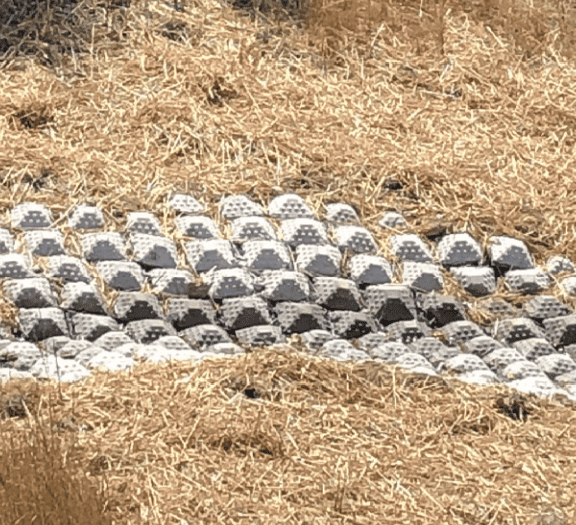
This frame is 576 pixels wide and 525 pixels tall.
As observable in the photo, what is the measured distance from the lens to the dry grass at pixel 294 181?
11.6 feet

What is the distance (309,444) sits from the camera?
3.88m

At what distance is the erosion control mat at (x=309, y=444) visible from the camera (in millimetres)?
3471

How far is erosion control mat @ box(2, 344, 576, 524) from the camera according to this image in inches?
137

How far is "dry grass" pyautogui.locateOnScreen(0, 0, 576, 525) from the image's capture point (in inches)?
139

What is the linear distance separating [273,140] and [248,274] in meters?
1.26

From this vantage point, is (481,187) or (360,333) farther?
(481,187)

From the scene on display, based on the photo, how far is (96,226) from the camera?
5.35m

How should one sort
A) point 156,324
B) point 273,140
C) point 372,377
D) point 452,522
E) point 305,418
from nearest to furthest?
point 452,522 < point 305,418 < point 372,377 < point 156,324 < point 273,140

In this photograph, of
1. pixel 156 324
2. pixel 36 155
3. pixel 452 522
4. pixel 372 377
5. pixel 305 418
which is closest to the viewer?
pixel 452 522

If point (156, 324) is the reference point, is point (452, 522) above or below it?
above

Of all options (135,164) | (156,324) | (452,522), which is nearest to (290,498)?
(452,522)

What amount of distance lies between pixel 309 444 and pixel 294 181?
2261 mm

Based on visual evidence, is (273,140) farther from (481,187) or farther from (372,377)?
(372,377)

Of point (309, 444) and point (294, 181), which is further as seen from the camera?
point (294, 181)
